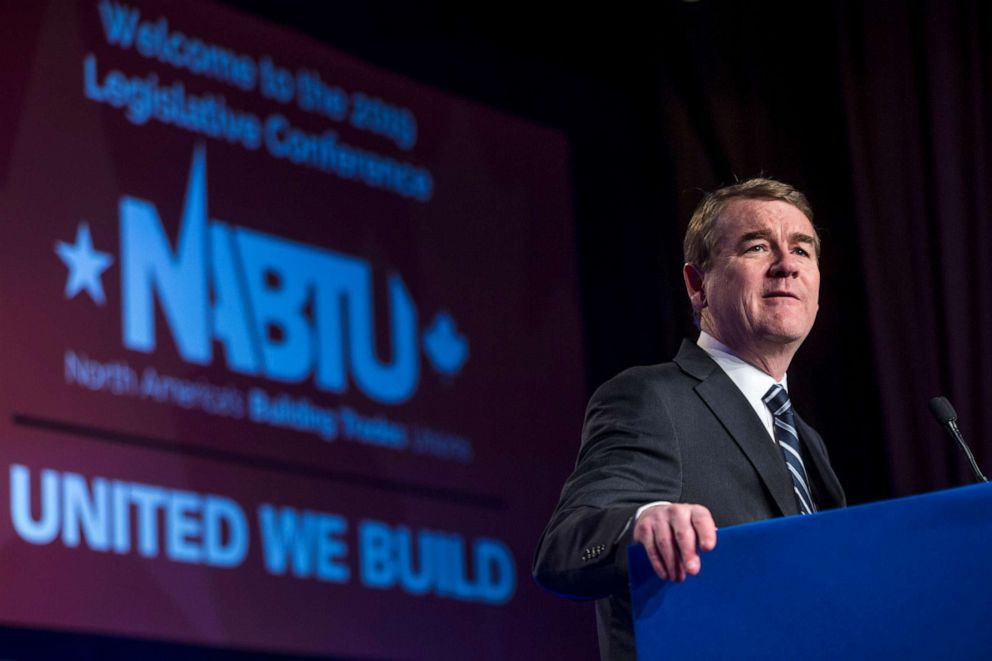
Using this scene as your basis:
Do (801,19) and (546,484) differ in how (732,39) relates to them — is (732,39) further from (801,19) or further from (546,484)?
(546,484)

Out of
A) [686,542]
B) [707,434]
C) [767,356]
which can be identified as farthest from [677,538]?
[767,356]

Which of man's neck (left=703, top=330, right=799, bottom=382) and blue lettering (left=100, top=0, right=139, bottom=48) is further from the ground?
blue lettering (left=100, top=0, right=139, bottom=48)

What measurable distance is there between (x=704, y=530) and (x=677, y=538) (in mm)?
29

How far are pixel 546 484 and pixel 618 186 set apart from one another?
1.27 m

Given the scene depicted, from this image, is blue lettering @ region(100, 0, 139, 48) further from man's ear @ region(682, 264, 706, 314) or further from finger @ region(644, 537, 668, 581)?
finger @ region(644, 537, 668, 581)

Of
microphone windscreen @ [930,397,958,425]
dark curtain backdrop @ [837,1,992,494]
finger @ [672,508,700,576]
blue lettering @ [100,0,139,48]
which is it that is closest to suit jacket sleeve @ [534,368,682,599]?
finger @ [672,508,700,576]

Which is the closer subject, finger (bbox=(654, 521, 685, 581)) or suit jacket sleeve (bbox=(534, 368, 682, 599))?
finger (bbox=(654, 521, 685, 581))

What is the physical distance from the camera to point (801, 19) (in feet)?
16.7

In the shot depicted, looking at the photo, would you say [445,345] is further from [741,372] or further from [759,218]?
[741,372]

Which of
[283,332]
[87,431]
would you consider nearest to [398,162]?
[283,332]

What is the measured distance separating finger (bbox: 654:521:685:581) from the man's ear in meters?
0.84

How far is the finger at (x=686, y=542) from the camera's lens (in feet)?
5.17

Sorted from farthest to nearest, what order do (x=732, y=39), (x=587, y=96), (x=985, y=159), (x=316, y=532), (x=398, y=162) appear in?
(x=587, y=96)
(x=732, y=39)
(x=398, y=162)
(x=985, y=159)
(x=316, y=532)

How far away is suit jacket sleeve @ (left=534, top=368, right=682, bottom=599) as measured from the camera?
5.70ft
